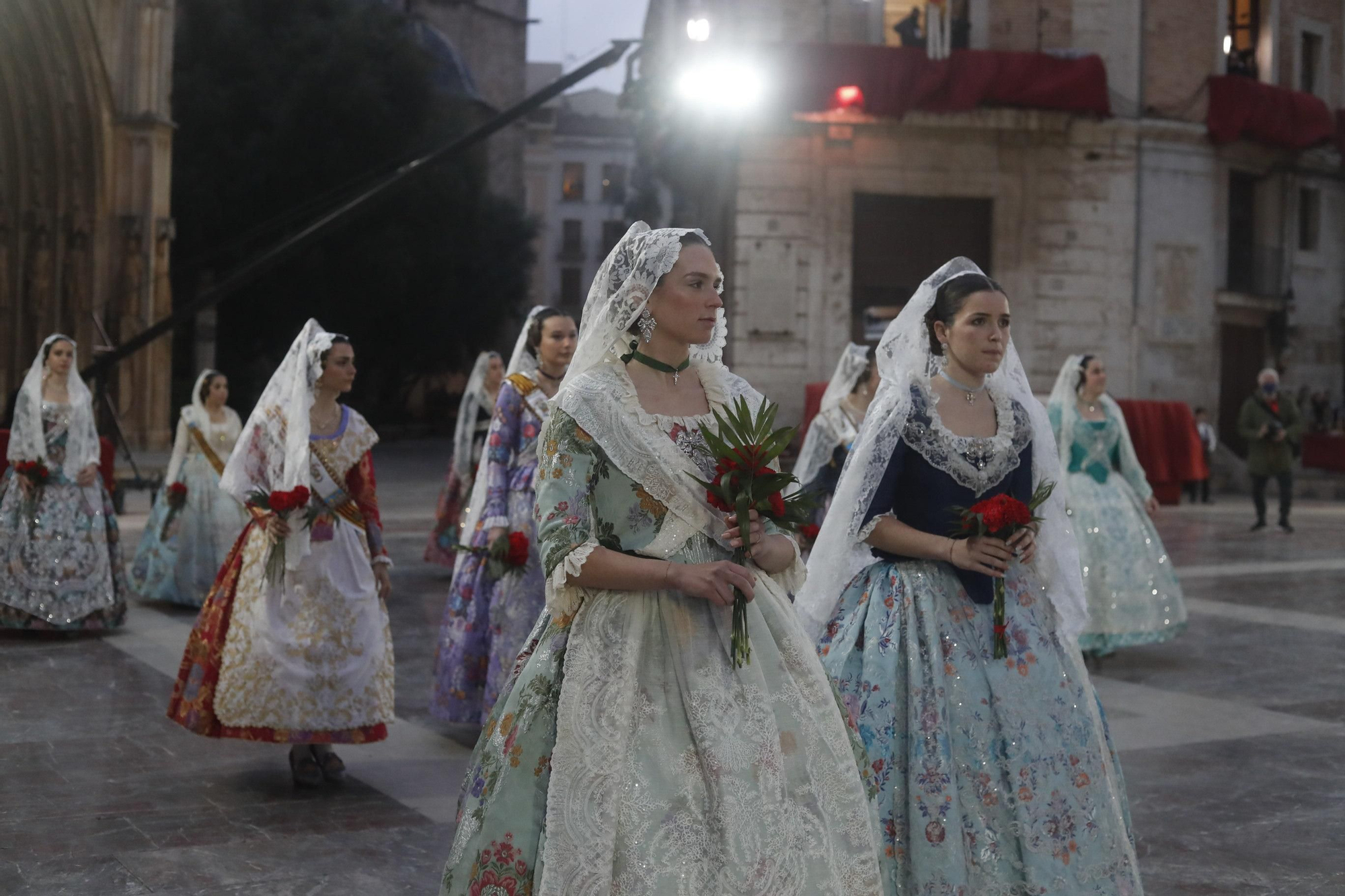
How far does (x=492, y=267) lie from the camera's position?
3816 centimetres

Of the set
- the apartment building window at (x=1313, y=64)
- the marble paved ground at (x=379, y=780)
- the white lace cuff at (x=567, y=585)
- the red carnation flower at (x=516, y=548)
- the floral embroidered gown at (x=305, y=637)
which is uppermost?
the apartment building window at (x=1313, y=64)

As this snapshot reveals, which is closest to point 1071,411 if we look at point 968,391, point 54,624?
point 968,391

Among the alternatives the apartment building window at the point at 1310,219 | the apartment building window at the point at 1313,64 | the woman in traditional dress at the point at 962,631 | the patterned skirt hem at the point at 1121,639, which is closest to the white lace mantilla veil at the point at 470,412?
the patterned skirt hem at the point at 1121,639

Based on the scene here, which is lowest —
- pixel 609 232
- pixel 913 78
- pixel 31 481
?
pixel 31 481

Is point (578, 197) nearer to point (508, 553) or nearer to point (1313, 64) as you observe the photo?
point (1313, 64)

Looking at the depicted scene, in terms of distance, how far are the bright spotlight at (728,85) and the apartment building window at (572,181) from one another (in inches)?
2262

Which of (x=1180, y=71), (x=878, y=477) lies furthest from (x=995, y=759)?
(x=1180, y=71)

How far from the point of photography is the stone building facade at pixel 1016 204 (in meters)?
23.0

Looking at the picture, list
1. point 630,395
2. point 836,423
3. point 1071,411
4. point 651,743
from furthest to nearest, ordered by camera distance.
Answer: point 1071,411
point 836,423
point 630,395
point 651,743

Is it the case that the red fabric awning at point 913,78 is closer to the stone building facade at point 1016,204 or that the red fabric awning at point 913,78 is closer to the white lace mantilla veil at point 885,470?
the stone building facade at point 1016,204

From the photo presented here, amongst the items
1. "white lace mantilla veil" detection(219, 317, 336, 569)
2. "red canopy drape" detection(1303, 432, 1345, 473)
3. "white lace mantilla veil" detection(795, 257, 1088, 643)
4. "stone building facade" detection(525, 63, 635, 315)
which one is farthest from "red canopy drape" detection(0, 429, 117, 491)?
"stone building facade" detection(525, 63, 635, 315)

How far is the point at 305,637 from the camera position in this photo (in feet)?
19.7

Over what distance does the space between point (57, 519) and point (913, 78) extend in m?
16.1

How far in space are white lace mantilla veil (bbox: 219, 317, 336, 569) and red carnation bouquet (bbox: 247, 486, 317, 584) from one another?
0.03m
